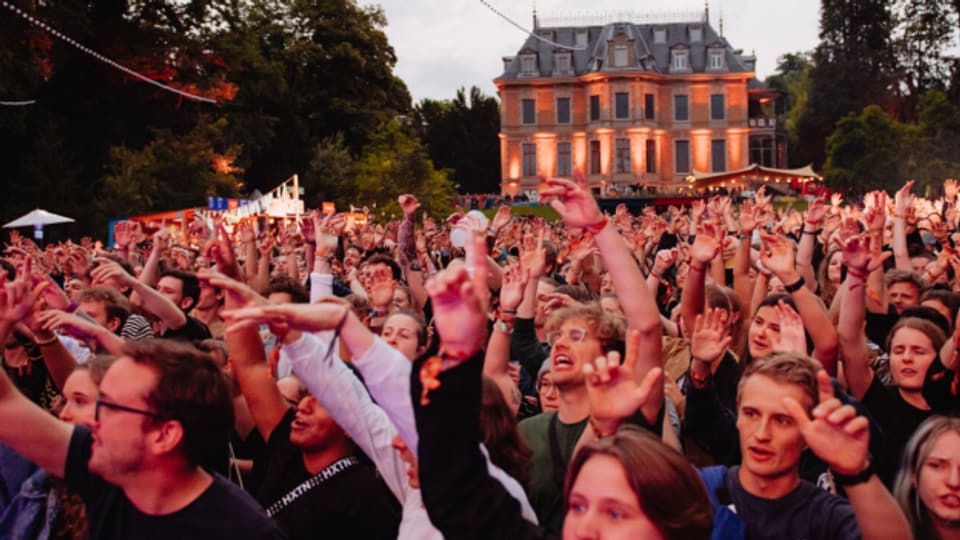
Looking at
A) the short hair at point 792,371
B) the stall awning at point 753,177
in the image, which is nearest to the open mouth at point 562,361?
the short hair at point 792,371

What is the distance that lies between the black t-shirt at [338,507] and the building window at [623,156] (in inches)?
2165

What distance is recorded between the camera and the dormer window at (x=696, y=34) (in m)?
57.4

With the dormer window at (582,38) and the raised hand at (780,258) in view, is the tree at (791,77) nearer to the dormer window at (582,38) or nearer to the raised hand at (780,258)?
the dormer window at (582,38)

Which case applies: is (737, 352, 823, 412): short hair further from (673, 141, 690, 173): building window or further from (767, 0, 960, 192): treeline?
(673, 141, 690, 173): building window

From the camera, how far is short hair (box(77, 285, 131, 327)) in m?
5.23

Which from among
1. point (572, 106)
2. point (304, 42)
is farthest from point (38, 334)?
point (572, 106)

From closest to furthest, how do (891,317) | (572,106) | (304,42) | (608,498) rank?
(608,498) < (891,317) < (304,42) < (572,106)

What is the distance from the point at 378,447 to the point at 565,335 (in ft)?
4.17

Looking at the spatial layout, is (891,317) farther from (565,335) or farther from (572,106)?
(572,106)

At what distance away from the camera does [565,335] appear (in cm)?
371

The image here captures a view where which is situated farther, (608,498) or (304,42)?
(304,42)

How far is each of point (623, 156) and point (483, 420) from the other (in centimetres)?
5566

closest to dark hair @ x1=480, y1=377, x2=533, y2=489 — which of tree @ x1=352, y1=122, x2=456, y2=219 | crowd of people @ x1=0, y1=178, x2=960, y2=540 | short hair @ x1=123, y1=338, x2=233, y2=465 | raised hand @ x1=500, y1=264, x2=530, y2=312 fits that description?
crowd of people @ x1=0, y1=178, x2=960, y2=540

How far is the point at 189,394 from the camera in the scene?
254cm
